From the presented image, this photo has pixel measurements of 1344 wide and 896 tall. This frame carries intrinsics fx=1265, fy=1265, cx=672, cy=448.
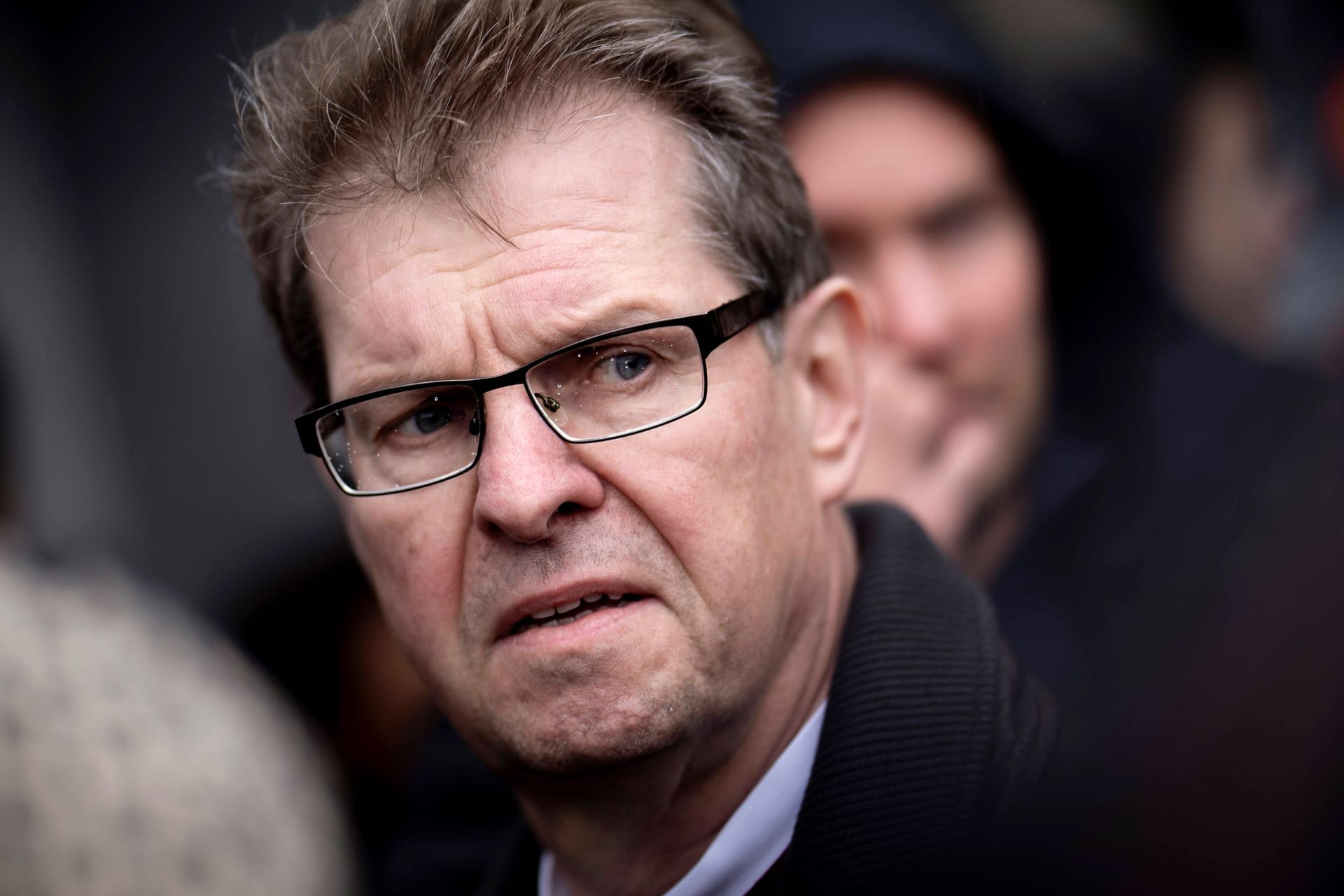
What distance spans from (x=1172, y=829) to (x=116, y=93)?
5643 millimetres

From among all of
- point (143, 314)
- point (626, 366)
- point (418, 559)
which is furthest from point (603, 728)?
point (143, 314)

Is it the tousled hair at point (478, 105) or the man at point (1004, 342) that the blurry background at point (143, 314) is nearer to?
the man at point (1004, 342)

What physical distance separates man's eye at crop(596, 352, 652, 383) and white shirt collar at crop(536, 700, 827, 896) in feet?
1.93

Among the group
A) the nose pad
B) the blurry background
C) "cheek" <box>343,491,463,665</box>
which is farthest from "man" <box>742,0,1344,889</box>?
the blurry background

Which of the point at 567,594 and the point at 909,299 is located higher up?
the point at 567,594

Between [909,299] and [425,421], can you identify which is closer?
[425,421]

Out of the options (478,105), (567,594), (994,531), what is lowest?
(994,531)

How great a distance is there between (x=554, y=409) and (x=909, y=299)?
1.73 m

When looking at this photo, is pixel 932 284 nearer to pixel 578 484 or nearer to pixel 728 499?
pixel 728 499

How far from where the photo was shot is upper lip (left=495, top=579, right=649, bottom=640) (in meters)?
1.79

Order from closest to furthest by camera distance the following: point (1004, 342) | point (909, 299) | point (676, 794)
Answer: point (676, 794), point (909, 299), point (1004, 342)

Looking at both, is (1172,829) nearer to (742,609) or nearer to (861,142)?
(742,609)

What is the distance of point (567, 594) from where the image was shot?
179 cm

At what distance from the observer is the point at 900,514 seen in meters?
2.21
